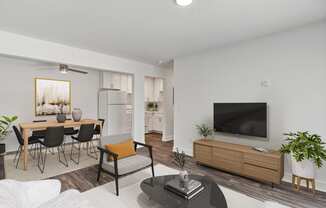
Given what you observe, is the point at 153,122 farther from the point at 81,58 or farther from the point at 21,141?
the point at 21,141

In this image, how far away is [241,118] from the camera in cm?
330

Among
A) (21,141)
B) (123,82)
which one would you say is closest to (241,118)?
(123,82)

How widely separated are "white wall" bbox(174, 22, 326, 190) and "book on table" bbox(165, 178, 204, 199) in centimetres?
188

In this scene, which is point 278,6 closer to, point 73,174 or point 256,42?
point 256,42

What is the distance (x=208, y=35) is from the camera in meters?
3.10

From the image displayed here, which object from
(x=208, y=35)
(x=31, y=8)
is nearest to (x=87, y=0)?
(x=31, y=8)

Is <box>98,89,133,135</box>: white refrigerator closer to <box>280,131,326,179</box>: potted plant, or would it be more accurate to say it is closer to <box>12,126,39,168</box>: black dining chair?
<box>12,126,39,168</box>: black dining chair

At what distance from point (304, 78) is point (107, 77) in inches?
212

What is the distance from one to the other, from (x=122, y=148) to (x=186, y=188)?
139 centimetres

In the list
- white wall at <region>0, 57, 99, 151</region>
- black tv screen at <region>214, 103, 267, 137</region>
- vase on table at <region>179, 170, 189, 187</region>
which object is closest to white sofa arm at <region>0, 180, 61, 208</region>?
vase on table at <region>179, 170, 189, 187</region>

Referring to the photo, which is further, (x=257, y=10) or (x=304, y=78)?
(x=304, y=78)

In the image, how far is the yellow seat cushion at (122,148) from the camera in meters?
2.82

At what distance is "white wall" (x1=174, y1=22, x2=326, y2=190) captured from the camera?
2.66 m

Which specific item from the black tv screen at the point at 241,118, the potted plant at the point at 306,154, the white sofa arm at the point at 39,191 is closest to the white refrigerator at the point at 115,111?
the black tv screen at the point at 241,118
